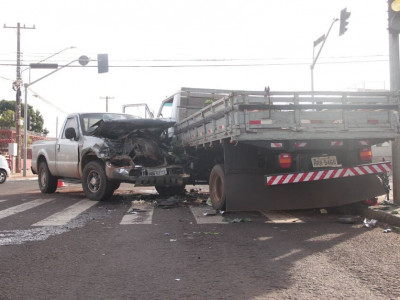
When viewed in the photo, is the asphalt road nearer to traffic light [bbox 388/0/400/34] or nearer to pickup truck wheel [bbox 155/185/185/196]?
pickup truck wheel [bbox 155/185/185/196]

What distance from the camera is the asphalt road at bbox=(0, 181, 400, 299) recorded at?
11.9 ft

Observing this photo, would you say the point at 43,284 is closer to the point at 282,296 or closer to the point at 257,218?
the point at 282,296

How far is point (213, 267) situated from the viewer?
4.33 m

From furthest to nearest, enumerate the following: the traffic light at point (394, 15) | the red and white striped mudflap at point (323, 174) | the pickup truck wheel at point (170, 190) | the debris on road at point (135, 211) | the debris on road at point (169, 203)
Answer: the pickup truck wheel at point (170, 190) < the debris on road at point (169, 203) < the debris on road at point (135, 211) < the traffic light at point (394, 15) < the red and white striped mudflap at point (323, 174)

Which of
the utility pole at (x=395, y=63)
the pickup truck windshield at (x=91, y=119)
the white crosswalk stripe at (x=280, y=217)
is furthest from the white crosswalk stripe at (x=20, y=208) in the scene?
the utility pole at (x=395, y=63)

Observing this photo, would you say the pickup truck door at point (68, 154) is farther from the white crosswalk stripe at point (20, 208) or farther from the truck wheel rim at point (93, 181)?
the white crosswalk stripe at point (20, 208)

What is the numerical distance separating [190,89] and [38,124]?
6771cm

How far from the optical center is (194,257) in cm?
473

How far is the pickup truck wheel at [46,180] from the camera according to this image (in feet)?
40.0

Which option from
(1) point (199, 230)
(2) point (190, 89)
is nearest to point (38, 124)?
(2) point (190, 89)

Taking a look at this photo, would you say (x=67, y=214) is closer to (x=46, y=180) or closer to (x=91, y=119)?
(x=91, y=119)

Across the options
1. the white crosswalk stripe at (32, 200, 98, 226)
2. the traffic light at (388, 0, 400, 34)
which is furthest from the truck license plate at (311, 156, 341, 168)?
the white crosswalk stripe at (32, 200, 98, 226)

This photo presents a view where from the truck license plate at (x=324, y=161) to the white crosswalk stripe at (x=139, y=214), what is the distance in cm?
302

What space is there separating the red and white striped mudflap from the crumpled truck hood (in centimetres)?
368
